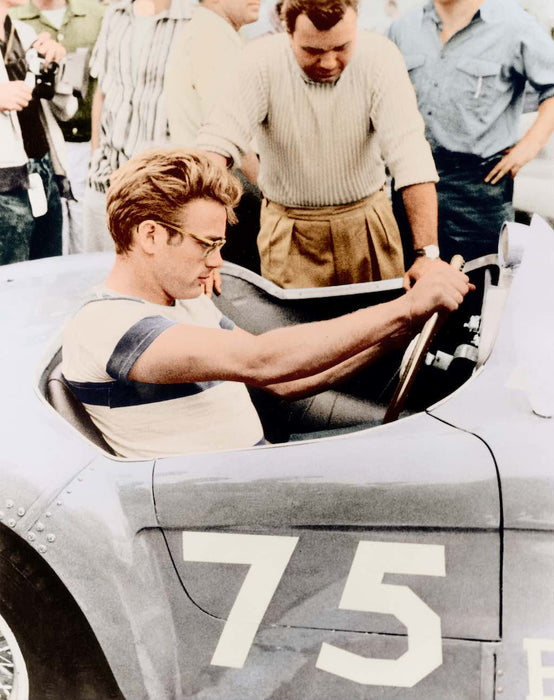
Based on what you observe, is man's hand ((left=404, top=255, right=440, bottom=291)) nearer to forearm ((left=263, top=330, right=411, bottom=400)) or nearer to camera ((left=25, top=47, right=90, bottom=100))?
forearm ((left=263, top=330, right=411, bottom=400))

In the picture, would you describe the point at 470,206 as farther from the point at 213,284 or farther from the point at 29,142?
the point at 29,142

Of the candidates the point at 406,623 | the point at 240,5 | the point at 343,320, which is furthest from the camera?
the point at 240,5

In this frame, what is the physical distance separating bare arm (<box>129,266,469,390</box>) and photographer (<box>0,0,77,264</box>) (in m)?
1.05

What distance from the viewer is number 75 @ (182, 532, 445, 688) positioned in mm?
1210

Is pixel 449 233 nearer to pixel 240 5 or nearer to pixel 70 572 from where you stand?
pixel 240 5

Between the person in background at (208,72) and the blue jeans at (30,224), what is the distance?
44 cm

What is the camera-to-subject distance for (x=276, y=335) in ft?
4.40

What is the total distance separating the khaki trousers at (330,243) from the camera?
2100 millimetres

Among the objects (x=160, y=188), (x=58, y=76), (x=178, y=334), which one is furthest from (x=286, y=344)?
(x=58, y=76)

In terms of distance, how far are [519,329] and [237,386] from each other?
57cm

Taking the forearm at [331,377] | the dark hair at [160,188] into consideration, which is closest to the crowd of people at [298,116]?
the forearm at [331,377]

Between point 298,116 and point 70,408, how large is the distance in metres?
1.06

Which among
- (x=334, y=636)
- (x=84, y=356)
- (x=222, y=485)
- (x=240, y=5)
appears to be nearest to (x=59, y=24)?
(x=240, y=5)

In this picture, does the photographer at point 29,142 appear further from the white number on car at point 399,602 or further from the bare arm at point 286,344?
the white number on car at point 399,602
